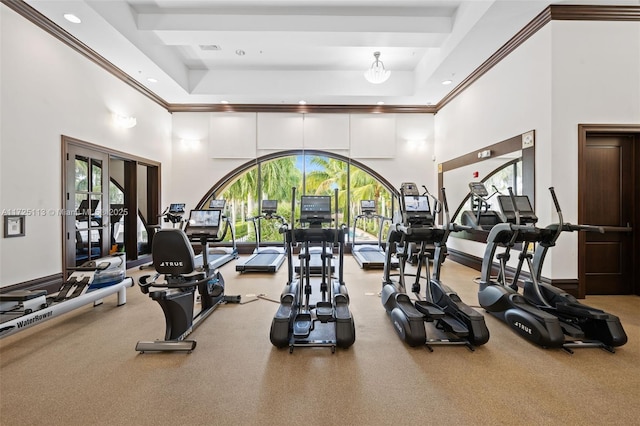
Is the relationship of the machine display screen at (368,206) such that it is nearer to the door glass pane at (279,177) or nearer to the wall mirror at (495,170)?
the wall mirror at (495,170)

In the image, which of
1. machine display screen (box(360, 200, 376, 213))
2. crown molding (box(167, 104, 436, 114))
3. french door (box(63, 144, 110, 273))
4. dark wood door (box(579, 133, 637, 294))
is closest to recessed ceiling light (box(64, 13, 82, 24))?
french door (box(63, 144, 110, 273))

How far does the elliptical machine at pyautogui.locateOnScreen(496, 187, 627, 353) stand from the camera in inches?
105

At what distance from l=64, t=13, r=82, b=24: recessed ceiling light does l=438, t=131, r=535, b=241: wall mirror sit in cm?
598

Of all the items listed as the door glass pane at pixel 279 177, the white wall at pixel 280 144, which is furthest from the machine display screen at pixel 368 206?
the door glass pane at pixel 279 177

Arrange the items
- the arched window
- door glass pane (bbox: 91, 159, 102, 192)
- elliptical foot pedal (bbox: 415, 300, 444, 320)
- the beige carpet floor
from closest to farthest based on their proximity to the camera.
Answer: the beige carpet floor < elliptical foot pedal (bbox: 415, 300, 444, 320) < door glass pane (bbox: 91, 159, 102, 192) < the arched window

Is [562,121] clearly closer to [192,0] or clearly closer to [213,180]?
[192,0]

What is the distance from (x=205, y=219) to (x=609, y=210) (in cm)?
617

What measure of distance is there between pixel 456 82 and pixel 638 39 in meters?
2.76

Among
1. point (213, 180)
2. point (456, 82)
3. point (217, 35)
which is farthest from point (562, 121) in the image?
point (213, 180)

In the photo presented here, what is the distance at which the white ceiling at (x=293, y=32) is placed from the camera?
14.2 feet

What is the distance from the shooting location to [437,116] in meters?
7.91

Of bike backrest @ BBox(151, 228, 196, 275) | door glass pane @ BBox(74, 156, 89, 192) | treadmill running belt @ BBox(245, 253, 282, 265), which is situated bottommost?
Answer: treadmill running belt @ BBox(245, 253, 282, 265)

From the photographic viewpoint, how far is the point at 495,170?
5273 millimetres

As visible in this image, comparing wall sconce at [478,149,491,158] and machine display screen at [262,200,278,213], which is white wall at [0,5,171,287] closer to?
machine display screen at [262,200,278,213]
